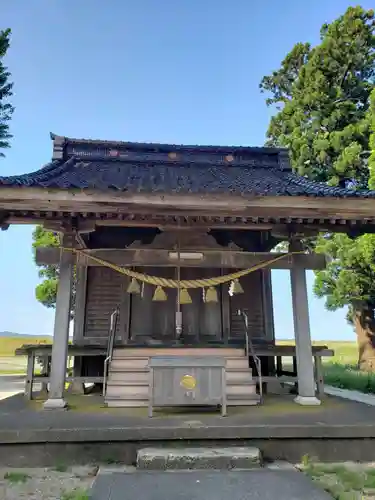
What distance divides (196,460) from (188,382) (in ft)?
4.09

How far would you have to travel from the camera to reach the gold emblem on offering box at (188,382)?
5.27 m

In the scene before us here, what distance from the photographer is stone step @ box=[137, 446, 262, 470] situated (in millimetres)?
4109

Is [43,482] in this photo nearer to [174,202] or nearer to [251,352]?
[174,202]

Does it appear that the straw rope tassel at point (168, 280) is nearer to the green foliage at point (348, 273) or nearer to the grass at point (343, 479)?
the grass at point (343, 479)

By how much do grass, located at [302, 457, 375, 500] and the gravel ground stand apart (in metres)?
2.51

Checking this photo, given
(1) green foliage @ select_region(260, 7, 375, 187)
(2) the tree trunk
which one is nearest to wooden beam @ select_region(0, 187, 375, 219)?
(1) green foliage @ select_region(260, 7, 375, 187)

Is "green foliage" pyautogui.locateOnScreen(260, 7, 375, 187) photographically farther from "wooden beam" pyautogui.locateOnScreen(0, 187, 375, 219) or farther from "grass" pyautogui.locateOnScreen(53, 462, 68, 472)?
"grass" pyautogui.locateOnScreen(53, 462, 68, 472)

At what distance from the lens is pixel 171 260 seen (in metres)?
7.00

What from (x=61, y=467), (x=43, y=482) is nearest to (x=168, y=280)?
(x=61, y=467)

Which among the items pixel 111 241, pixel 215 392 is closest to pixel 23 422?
pixel 215 392

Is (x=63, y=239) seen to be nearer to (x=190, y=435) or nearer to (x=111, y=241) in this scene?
(x=111, y=241)

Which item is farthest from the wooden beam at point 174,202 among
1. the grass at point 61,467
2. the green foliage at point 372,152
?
the green foliage at point 372,152

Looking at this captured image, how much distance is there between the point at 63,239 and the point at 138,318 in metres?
2.72

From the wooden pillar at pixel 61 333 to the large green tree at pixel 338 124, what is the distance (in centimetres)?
1200
